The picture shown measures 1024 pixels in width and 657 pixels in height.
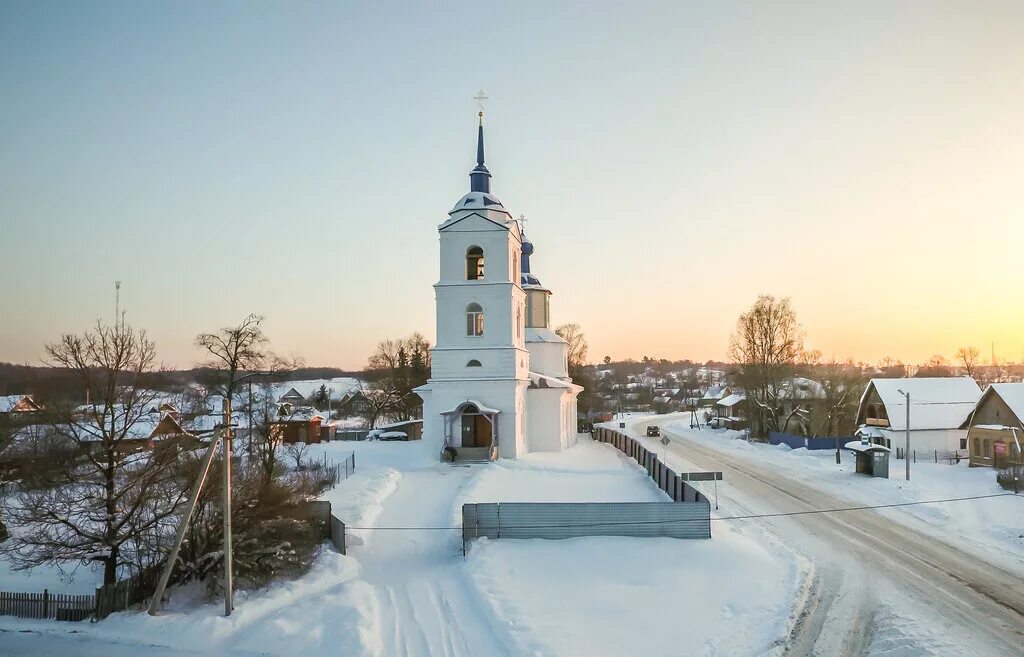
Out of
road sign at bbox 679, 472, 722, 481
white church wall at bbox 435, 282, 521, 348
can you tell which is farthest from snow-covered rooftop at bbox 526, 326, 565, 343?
road sign at bbox 679, 472, 722, 481

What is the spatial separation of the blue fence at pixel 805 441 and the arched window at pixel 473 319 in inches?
770

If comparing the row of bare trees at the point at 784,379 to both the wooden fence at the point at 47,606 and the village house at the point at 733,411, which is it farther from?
the wooden fence at the point at 47,606

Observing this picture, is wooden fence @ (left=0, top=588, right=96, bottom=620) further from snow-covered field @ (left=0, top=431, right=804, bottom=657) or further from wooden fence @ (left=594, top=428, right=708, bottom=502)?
wooden fence @ (left=594, top=428, right=708, bottom=502)

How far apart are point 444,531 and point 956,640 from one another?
11231 mm

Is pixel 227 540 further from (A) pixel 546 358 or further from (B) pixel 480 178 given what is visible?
(A) pixel 546 358

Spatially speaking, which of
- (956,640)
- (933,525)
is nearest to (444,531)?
(956,640)

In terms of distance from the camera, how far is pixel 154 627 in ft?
39.9

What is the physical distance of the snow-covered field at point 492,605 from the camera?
1130cm

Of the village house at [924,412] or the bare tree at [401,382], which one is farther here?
the bare tree at [401,382]

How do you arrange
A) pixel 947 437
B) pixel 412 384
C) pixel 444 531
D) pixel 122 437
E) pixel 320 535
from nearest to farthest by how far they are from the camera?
pixel 122 437
pixel 320 535
pixel 444 531
pixel 947 437
pixel 412 384

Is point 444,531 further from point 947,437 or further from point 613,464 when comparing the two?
point 947,437

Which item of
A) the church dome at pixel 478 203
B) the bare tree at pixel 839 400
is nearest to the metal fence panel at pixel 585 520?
the church dome at pixel 478 203

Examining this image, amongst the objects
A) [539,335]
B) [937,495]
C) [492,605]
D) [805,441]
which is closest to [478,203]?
[539,335]

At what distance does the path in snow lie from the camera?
11.2 metres
